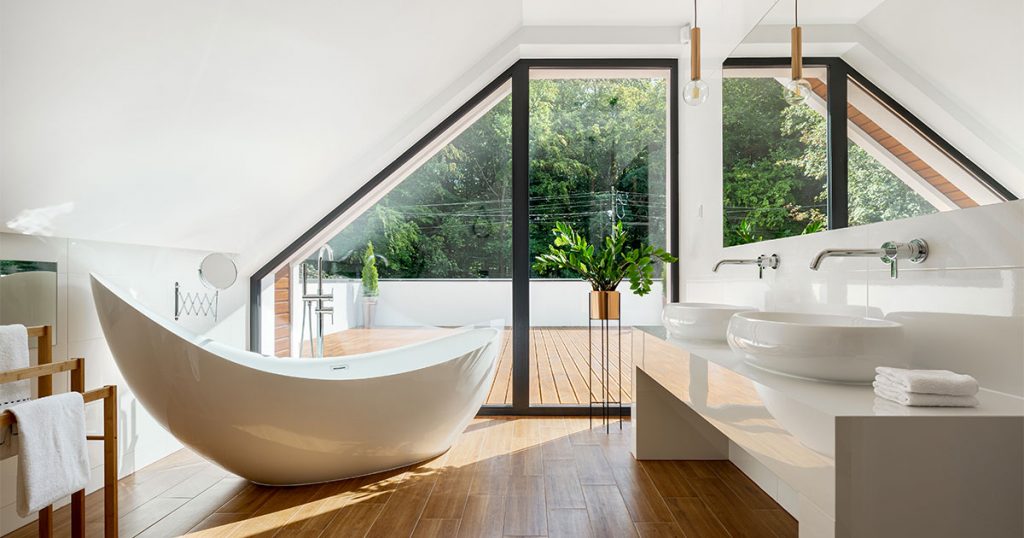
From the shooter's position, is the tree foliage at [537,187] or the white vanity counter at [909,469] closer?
the white vanity counter at [909,469]

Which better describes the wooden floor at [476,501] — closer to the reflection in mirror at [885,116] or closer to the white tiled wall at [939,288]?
the white tiled wall at [939,288]

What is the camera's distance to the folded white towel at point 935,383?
1.18 m

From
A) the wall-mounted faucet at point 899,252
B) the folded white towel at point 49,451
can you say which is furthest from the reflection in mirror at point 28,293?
the wall-mounted faucet at point 899,252

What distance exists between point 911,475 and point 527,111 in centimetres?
326

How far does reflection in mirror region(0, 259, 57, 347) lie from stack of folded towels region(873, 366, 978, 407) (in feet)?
9.47

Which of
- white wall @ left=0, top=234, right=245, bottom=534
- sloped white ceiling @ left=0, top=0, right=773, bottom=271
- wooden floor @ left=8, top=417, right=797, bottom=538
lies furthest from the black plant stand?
white wall @ left=0, top=234, right=245, bottom=534

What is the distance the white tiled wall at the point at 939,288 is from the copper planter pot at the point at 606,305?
1.00m

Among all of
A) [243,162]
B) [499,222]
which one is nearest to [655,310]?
[499,222]

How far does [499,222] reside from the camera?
3.94 m

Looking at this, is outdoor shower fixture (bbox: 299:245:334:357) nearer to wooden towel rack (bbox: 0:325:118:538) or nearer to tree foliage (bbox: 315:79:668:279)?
tree foliage (bbox: 315:79:668:279)

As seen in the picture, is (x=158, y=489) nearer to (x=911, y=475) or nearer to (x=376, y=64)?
(x=376, y=64)

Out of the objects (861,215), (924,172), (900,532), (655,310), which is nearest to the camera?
(900,532)

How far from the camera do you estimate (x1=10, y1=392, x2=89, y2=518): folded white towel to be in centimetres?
164

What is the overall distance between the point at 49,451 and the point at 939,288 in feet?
8.63
